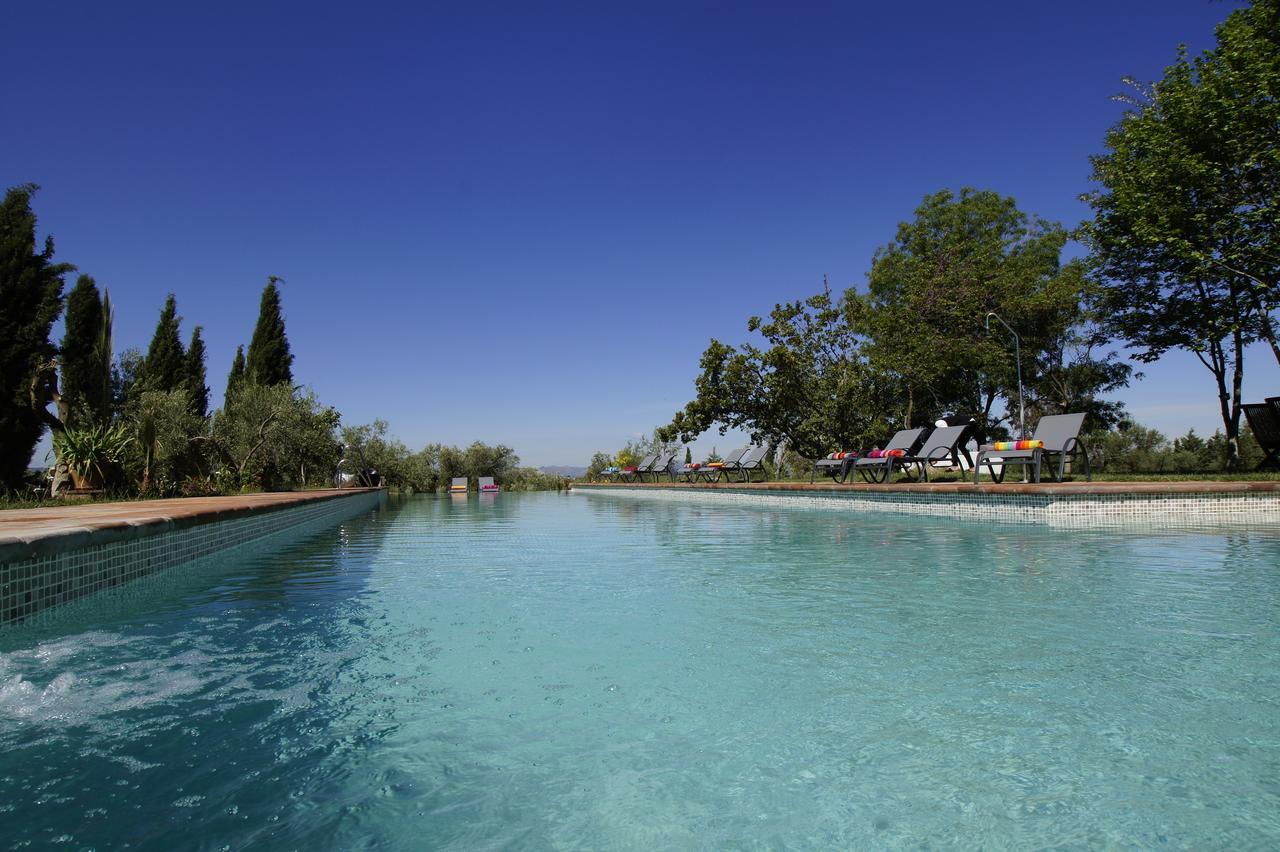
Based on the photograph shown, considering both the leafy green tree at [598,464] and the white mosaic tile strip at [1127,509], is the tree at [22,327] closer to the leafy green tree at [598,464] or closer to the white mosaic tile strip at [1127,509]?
the white mosaic tile strip at [1127,509]

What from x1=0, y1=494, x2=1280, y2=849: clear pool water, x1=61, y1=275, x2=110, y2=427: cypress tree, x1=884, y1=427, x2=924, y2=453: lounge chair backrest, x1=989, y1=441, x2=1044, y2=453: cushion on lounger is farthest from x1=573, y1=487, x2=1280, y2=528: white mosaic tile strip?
x1=61, y1=275, x2=110, y2=427: cypress tree

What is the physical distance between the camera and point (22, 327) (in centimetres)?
1509

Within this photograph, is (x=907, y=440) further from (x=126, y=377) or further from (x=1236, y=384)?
(x=126, y=377)

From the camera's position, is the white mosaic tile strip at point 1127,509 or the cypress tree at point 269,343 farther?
the cypress tree at point 269,343

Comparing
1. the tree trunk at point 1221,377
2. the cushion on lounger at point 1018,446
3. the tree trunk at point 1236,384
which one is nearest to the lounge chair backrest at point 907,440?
the cushion on lounger at point 1018,446

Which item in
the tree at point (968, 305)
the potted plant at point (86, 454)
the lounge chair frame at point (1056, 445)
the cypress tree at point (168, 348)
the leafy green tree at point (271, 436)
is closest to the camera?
the lounge chair frame at point (1056, 445)

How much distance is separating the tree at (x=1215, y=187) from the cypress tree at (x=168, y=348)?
3145cm

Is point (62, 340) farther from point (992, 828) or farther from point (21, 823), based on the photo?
point (992, 828)

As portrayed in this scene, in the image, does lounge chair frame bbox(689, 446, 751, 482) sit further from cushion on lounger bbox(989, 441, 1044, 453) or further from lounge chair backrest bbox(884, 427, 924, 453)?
cushion on lounger bbox(989, 441, 1044, 453)

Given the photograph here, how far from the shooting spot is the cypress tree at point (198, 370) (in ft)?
86.9

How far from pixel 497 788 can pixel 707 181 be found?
2148cm

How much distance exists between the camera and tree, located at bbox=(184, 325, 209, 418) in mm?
26438

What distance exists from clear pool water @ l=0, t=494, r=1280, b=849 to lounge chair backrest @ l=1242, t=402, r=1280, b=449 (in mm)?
11924

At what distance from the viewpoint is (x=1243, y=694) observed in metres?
2.61
